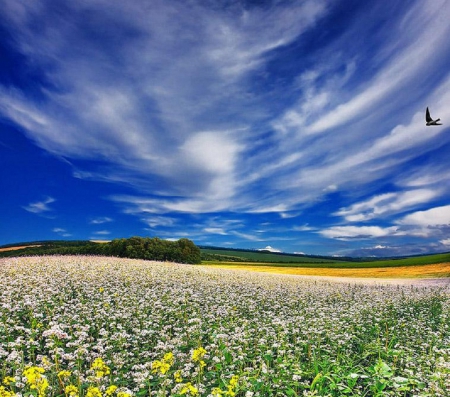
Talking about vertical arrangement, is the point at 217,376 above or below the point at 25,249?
below

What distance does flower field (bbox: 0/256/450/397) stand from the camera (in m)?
5.87

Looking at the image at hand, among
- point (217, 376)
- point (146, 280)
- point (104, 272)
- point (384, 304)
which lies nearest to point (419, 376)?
point (217, 376)

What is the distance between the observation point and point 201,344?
846 cm

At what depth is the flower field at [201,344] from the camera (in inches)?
231

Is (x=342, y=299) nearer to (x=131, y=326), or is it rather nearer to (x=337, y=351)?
(x=337, y=351)

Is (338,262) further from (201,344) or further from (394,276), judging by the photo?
(201,344)

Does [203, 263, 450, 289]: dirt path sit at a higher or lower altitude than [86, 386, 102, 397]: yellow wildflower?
lower

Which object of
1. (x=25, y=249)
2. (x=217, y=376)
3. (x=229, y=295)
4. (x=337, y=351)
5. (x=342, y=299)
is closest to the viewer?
(x=217, y=376)

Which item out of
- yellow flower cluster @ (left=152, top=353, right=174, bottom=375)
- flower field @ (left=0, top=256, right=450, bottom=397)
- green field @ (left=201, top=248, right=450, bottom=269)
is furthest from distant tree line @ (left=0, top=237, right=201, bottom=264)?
yellow flower cluster @ (left=152, top=353, right=174, bottom=375)

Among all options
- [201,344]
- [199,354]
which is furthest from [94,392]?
[201,344]

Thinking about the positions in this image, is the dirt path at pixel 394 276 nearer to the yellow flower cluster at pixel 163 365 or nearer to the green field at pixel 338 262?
the green field at pixel 338 262

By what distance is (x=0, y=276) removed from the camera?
15.5m

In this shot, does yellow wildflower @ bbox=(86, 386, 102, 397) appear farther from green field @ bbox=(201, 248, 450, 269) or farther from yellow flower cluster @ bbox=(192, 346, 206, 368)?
green field @ bbox=(201, 248, 450, 269)

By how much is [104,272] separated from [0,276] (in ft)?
16.5
